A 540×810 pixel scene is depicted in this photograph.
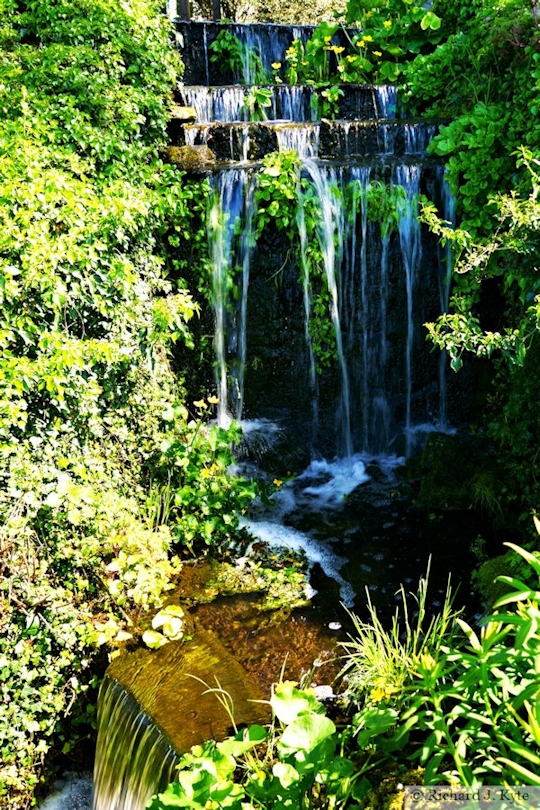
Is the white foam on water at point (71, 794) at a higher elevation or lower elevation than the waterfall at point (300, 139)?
lower

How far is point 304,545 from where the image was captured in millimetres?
5688

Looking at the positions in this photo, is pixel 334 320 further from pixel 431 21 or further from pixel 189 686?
pixel 431 21

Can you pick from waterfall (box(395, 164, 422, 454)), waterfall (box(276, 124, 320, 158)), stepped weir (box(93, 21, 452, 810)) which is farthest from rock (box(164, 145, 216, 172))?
waterfall (box(395, 164, 422, 454))

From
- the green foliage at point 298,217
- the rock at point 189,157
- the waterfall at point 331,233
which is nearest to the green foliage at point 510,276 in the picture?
the waterfall at point 331,233

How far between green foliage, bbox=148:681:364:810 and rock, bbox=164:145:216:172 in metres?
5.25

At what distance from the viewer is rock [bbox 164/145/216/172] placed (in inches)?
261

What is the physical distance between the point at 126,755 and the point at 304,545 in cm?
244

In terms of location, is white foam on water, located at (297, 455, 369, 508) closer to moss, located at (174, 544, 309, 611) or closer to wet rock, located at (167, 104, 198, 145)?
moss, located at (174, 544, 309, 611)

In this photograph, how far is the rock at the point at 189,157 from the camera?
261 inches

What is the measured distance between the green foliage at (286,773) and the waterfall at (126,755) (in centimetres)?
56

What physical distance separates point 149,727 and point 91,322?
2.87 m

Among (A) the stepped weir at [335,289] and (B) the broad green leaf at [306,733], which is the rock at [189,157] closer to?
(A) the stepped weir at [335,289]

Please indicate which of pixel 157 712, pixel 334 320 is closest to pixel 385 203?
pixel 334 320

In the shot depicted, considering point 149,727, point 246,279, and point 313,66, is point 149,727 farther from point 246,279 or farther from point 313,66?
point 313,66
